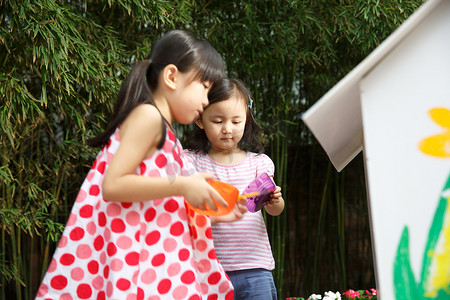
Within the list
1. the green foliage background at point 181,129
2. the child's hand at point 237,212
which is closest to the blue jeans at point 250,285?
the child's hand at point 237,212

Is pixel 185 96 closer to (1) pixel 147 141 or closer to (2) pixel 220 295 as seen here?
(1) pixel 147 141

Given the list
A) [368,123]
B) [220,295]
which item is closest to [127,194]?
[220,295]

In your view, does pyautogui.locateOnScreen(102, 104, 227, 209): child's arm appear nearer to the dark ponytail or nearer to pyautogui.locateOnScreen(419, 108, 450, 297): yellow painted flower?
the dark ponytail

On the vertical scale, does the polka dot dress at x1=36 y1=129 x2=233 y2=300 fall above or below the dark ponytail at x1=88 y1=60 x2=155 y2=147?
below

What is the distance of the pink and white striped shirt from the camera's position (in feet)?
6.50

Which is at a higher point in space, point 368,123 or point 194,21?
point 194,21

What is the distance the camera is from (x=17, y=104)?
248 cm

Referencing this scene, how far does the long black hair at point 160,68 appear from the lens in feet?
4.71

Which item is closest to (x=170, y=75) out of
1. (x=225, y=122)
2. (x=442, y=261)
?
(x=225, y=122)

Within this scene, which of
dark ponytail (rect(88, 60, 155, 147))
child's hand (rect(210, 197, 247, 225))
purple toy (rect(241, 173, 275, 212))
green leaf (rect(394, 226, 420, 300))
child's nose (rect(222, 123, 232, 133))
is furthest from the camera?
child's nose (rect(222, 123, 232, 133))

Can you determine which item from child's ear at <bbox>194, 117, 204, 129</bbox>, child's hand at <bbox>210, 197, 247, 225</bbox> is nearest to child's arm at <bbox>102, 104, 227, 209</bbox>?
child's hand at <bbox>210, 197, 247, 225</bbox>

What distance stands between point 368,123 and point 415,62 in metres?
0.18

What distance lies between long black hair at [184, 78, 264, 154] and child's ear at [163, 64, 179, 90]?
0.54 meters

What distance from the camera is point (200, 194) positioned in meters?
1.31
